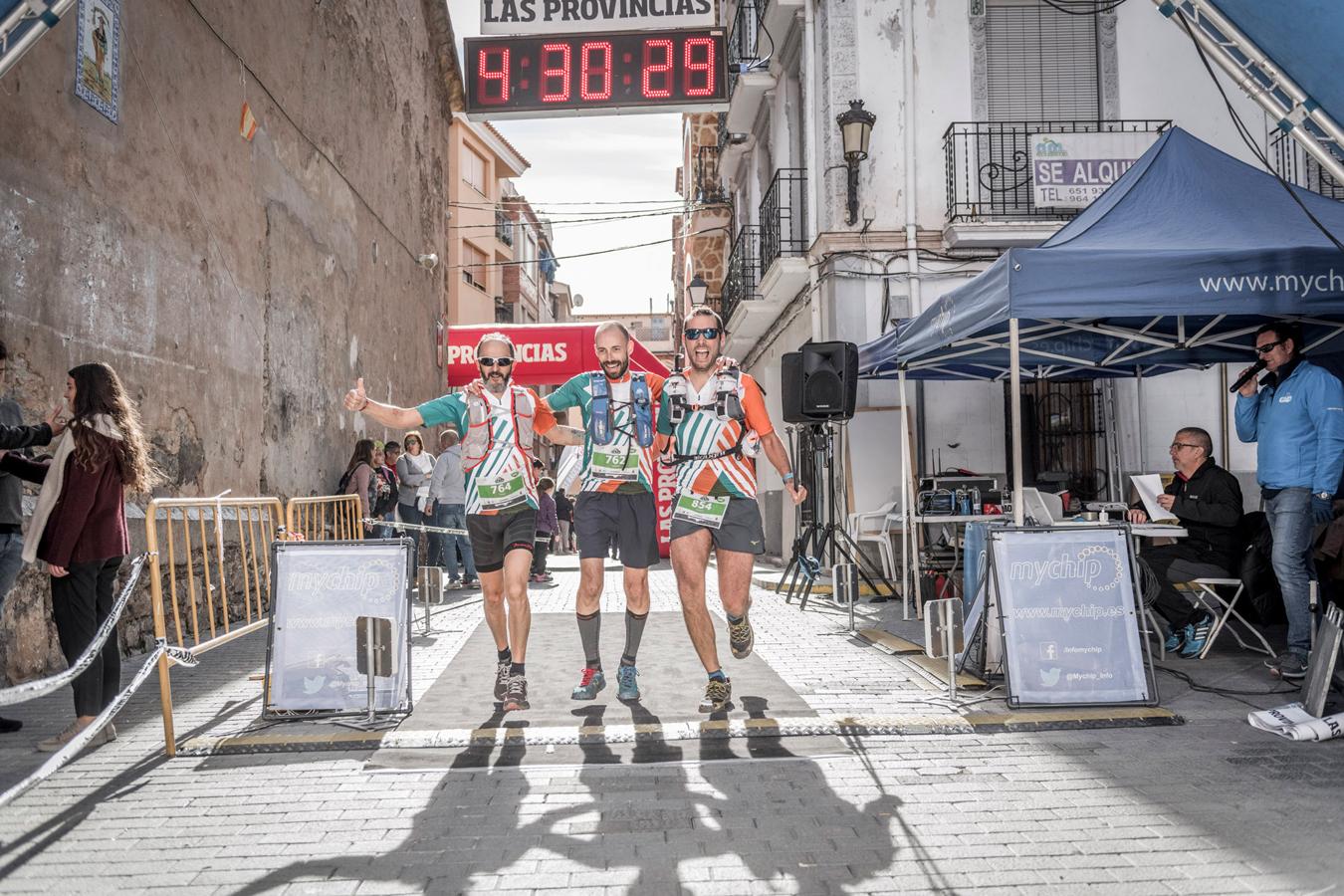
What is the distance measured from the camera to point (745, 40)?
747 inches

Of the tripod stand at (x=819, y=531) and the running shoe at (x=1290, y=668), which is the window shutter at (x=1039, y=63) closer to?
the tripod stand at (x=819, y=531)

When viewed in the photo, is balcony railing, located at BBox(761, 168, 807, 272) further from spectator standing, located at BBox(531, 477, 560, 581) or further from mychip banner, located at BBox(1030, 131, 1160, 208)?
spectator standing, located at BBox(531, 477, 560, 581)

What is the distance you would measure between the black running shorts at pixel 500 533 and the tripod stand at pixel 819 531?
3.51 meters

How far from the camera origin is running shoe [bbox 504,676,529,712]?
18.6 feet

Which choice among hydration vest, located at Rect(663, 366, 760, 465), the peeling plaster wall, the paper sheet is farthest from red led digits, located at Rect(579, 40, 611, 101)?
hydration vest, located at Rect(663, 366, 760, 465)

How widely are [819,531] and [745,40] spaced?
10.1 meters

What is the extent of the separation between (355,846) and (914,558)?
634cm

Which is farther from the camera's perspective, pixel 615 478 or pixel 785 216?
pixel 785 216

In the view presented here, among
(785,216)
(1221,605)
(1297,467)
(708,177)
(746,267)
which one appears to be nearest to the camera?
(1297,467)

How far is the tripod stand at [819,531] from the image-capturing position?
10.4m

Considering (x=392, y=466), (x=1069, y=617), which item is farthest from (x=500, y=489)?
(x=392, y=466)

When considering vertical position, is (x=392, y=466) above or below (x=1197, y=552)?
above

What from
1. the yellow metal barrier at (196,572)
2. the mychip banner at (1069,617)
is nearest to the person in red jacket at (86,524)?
the yellow metal barrier at (196,572)

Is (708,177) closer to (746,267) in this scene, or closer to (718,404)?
(746,267)
